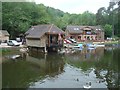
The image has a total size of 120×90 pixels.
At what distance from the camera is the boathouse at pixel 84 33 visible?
96.8m

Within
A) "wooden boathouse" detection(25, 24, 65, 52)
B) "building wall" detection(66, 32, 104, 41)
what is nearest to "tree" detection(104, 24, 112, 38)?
"building wall" detection(66, 32, 104, 41)

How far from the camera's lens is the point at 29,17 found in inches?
3388

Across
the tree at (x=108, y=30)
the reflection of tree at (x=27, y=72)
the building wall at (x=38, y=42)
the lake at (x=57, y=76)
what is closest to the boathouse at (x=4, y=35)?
the building wall at (x=38, y=42)

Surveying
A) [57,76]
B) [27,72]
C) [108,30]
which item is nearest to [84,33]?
[108,30]

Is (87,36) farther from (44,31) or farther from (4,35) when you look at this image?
(44,31)

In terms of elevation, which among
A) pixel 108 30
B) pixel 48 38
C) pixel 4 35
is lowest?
pixel 48 38

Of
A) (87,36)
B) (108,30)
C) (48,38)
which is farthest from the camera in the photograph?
(108,30)

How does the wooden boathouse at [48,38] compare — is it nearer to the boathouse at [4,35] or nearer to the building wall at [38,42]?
the building wall at [38,42]

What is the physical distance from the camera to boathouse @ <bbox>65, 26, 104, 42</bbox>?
96812 millimetres

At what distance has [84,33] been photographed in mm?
98062

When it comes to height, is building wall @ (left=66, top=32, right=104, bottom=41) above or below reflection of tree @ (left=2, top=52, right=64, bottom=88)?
above

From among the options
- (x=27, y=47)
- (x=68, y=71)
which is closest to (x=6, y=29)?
(x=27, y=47)

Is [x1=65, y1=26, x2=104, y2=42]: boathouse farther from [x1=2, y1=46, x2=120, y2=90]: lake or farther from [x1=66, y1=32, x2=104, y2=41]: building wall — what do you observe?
[x1=2, y1=46, x2=120, y2=90]: lake

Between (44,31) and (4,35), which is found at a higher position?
(44,31)
